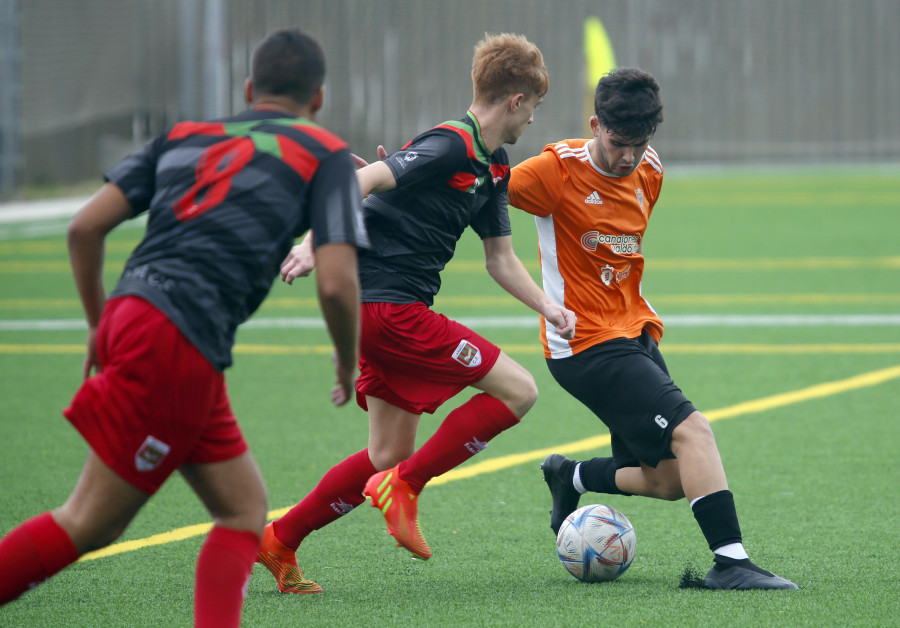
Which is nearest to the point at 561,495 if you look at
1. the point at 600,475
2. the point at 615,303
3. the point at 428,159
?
the point at 600,475

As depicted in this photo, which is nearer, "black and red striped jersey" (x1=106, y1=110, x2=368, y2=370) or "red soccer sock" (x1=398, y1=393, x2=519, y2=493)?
"black and red striped jersey" (x1=106, y1=110, x2=368, y2=370)

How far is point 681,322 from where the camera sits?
11.1 m

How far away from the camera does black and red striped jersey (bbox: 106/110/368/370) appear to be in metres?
2.85

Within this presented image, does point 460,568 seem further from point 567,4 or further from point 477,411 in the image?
point 567,4

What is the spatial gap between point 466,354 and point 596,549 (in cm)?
86

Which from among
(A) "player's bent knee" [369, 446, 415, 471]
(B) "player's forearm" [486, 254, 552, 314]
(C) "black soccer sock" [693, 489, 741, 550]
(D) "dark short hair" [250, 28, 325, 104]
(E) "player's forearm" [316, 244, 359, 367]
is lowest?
(C) "black soccer sock" [693, 489, 741, 550]

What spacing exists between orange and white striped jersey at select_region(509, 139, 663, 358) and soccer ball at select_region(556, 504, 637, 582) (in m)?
0.67

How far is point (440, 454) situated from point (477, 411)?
0.22 m

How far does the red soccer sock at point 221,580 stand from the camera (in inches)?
117

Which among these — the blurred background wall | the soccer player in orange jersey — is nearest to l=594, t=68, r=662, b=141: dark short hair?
the soccer player in orange jersey

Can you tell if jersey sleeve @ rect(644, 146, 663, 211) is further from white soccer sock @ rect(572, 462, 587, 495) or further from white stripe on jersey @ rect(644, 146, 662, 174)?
white soccer sock @ rect(572, 462, 587, 495)

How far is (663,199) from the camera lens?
2812 centimetres

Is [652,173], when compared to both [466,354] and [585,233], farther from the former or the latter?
[466,354]

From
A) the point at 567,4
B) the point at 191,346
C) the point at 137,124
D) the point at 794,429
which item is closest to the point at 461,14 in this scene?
the point at 567,4
